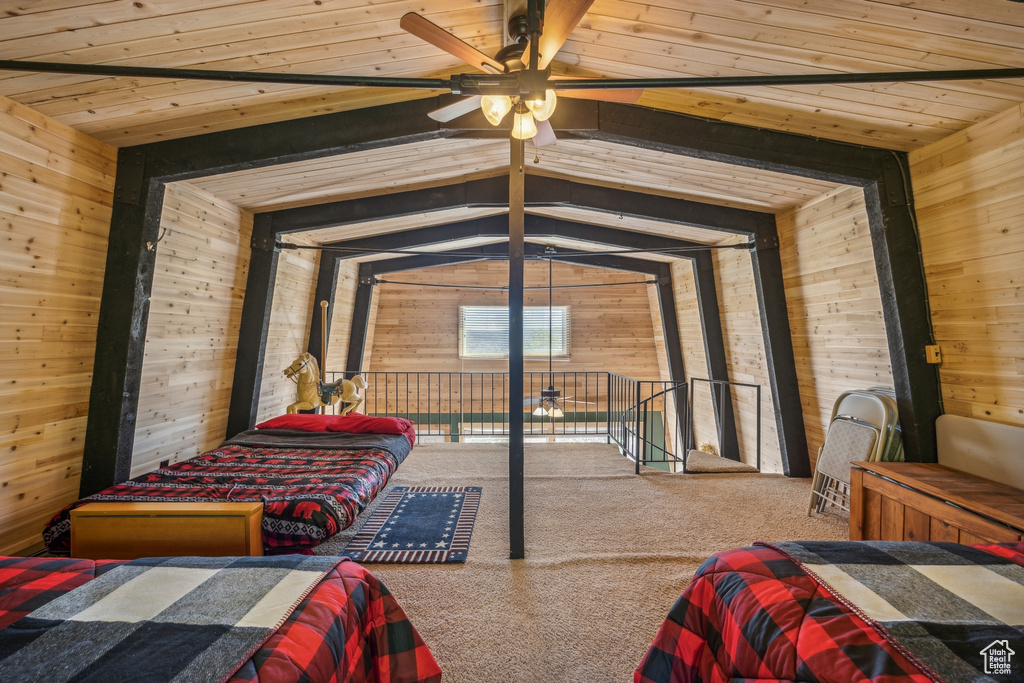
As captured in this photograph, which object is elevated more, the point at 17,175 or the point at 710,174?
the point at 710,174

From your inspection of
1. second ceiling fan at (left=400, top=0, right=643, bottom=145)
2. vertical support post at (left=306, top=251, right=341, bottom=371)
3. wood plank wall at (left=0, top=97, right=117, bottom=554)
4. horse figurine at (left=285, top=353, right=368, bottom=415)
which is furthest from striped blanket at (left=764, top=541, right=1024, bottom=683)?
Answer: vertical support post at (left=306, top=251, right=341, bottom=371)

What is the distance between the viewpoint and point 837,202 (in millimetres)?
3633

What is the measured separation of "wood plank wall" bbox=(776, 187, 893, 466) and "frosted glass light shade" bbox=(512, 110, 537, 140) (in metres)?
2.84

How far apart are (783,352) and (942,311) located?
5.10ft

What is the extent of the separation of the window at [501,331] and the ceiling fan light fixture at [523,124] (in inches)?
259

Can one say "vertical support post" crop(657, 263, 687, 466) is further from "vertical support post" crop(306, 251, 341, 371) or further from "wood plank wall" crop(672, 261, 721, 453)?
"vertical support post" crop(306, 251, 341, 371)

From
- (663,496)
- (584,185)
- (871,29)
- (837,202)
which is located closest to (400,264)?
(584,185)

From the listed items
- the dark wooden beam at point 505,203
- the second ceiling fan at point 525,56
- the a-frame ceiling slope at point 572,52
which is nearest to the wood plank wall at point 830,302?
the dark wooden beam at point 505,203

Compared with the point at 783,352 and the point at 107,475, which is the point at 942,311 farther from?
the point at 107,475

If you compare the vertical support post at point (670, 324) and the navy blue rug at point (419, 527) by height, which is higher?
the vertical support post at point (670, 324)

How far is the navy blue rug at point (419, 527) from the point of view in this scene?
9.44ft

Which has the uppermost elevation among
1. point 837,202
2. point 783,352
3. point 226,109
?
point 226,109

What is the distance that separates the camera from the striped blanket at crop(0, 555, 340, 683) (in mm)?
1062

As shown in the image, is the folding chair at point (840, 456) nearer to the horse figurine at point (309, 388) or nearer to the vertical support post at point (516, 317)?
the vertical support post at point (516, 317)
